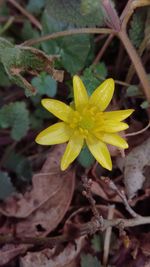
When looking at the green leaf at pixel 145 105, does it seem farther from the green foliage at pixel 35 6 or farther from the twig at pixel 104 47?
the green foliage at pixel 35 6

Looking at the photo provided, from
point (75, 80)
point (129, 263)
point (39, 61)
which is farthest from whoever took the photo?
point (129, 263)

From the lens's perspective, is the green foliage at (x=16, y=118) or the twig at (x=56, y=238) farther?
the green foliage at (x=16, y=118)

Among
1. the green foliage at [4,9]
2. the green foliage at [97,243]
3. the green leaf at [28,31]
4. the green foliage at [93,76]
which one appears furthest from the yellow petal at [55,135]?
the green foliage at [4,9]

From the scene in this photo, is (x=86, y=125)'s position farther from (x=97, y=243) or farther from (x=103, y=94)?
(x=97, y=243)

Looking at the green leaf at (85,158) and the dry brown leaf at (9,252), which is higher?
the green leaf at (85,158)

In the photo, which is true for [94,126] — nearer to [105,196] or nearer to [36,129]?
[105,196]

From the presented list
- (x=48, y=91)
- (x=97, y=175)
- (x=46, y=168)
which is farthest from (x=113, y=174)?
(x=48, y=91)
